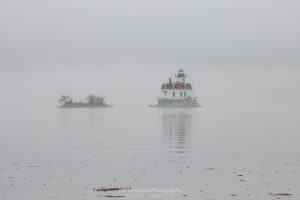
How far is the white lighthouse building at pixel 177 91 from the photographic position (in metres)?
156

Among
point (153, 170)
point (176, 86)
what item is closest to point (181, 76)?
point (176, 86)

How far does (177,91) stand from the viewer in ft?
513

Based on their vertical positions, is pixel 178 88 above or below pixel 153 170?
above

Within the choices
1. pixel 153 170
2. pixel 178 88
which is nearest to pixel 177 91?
pixel 178 88

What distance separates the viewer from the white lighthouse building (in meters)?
156

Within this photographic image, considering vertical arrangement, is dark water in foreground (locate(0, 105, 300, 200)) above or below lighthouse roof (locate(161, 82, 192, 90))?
below

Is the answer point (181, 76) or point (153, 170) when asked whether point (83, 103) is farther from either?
point (153, 170)

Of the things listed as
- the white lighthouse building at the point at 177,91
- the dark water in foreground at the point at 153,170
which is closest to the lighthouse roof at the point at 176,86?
the white lighthouse building at the point at 177,91

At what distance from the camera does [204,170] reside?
22.0m

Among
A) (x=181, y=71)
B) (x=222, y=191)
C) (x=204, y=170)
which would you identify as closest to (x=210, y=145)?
(x=204, y=170)

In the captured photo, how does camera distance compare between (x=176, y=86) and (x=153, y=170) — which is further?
(x=176, y=86)

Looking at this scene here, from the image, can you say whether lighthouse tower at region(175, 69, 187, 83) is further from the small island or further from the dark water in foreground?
the dark water in foreground

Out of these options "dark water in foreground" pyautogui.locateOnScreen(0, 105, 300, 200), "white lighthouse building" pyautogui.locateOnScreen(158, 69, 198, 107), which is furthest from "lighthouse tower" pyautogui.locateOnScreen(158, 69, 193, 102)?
"dark water in foreground" pyautogui.locateOnScreen(0, 105, 300, 200)

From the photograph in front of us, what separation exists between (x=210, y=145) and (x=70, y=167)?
12.7 meters
